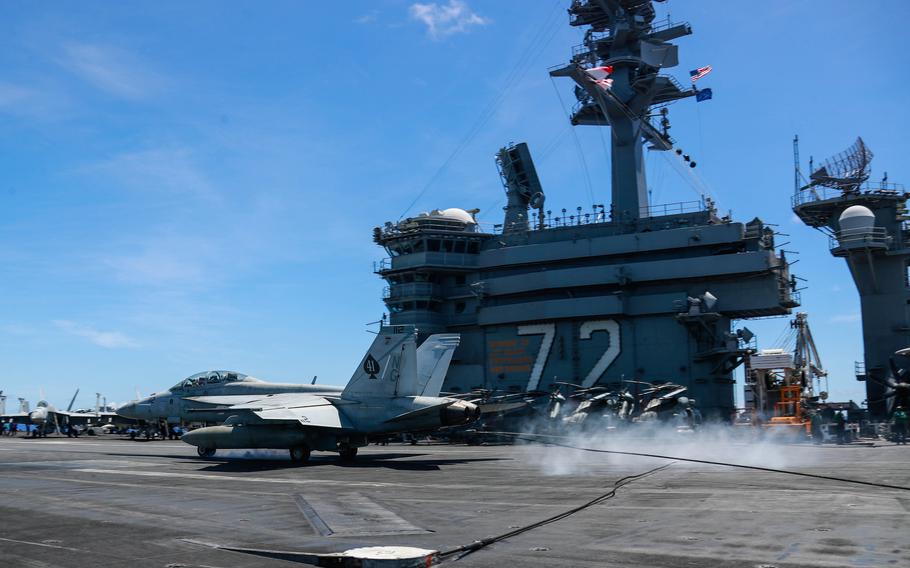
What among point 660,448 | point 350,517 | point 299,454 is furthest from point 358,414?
point 350,517

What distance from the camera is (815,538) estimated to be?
1144 centimetres

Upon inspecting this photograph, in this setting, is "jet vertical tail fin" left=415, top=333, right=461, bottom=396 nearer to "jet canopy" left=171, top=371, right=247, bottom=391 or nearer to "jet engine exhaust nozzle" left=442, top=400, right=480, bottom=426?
"jet engine exhaust nozzle" left=442, top=400, right=480, bottom=426

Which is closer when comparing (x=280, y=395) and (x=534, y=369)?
(x=280, y=395)

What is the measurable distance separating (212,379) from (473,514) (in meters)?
25.0

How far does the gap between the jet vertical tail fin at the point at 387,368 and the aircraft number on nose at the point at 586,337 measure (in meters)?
24.0

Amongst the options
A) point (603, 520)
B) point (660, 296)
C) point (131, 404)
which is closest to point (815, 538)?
point (603, 520)

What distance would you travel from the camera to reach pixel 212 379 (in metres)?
36.8

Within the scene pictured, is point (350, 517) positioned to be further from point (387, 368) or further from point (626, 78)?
point (626, 78)

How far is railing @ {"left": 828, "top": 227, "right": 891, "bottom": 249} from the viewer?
2048 inches

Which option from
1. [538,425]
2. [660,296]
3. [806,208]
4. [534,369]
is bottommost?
[538,425]

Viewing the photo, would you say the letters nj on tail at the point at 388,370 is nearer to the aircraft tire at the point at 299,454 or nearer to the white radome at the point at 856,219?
the aircraft tire at the point at 299,454

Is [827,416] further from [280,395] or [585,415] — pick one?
[280,395]

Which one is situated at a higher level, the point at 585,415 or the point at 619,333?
the point at 619,333

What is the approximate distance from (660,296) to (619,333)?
3993mm
